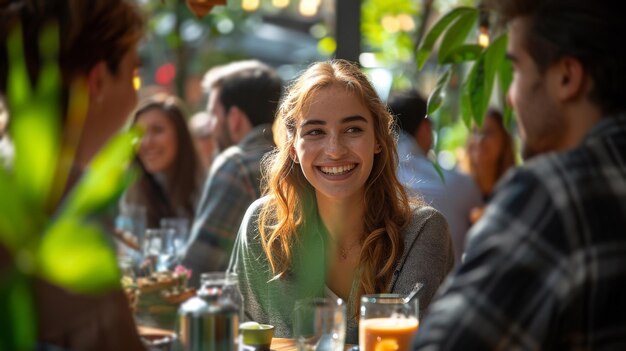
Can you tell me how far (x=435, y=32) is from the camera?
288 cm

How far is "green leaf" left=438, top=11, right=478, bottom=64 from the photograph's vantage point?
2859mm

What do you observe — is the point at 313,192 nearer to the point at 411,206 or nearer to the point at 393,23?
the point at 411,206

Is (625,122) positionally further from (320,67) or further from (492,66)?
(320,67)

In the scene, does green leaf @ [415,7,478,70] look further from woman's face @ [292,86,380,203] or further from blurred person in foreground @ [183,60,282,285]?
blurred person in foreground @ [183,60,282,285]

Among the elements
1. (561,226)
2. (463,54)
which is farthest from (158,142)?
(561,226)

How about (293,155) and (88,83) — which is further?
(293,155)

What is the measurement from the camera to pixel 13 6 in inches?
70.6

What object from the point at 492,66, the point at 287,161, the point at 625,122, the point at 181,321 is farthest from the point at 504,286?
the point at 287,161

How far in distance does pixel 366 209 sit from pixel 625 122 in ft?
4.85

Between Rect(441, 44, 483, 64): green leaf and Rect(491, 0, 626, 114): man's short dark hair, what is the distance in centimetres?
115

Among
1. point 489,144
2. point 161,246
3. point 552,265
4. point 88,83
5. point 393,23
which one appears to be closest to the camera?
point 552,265

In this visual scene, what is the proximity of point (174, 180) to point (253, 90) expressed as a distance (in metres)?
1.15

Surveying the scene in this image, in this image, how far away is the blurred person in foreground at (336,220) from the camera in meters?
2.91

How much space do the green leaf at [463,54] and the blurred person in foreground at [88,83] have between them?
47.2 inches
